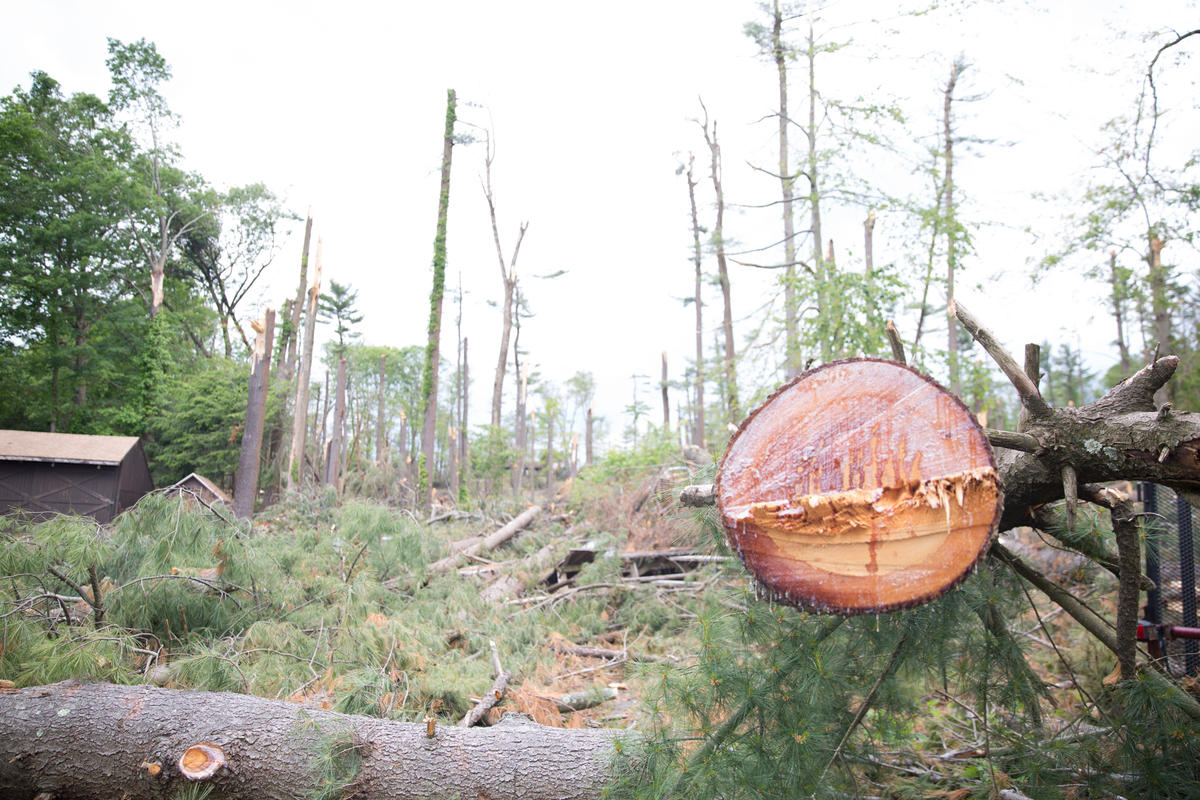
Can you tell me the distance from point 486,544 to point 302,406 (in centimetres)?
1282

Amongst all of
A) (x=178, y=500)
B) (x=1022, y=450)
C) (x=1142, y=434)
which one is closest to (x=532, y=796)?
(x=1022, y=450)

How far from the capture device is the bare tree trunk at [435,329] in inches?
649

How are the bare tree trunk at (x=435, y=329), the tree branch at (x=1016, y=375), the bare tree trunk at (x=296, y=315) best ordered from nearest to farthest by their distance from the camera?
the tree branch at (x=1016, y=375), the bare tree trunk at (x=435, y=329), the bare tree trunk at (x=296, y=315)

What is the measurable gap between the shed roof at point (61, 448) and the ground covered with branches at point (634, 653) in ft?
30.6

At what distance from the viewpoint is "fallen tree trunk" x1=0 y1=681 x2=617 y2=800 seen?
2738 mm

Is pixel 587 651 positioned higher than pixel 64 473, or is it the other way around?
pixel 64 473

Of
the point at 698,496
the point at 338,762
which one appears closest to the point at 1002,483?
the point at 698,496

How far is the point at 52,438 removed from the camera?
13664 millimetres

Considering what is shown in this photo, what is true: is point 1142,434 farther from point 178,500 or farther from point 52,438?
point 52,438

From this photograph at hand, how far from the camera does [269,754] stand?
279cm

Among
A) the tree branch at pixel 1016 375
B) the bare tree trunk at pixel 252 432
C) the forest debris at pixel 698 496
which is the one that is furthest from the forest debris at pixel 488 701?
the bare tree trunk at pixel 252 432

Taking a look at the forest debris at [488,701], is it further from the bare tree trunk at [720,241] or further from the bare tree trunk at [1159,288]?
the bare tree trunk at [1159,288]

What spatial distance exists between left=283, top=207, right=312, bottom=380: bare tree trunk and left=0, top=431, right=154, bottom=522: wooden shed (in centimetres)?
880

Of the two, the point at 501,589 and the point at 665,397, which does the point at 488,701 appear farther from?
the point at 665,397
